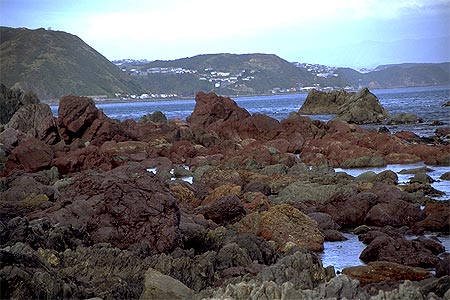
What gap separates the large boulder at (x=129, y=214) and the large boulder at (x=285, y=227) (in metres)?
2.47

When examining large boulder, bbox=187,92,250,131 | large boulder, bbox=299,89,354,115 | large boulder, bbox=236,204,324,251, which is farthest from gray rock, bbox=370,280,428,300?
large boulder, bbox=299,89,354,115

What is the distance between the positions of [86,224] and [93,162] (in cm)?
1536

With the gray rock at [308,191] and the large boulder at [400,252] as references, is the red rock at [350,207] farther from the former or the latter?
the large boulder at [400,252]

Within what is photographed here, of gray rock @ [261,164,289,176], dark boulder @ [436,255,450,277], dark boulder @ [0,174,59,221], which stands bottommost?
gray rock @ [261,164,289,176]

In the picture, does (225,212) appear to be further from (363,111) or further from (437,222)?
(363,111)

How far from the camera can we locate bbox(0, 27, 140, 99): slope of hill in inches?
5655

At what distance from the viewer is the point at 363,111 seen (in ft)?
214

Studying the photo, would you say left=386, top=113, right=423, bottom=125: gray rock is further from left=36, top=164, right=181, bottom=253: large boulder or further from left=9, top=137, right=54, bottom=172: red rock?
left=36, top=164, right=181, bottom=253: large boulder

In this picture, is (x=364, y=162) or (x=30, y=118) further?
(x=30, y=118)

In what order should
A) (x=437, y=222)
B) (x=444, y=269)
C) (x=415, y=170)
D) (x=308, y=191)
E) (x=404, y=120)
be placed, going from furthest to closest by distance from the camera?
(x=404, y=120)
(x=415, y=170)
(x=308, y=191)
(x=437, y=222)
(x=444, y=269)

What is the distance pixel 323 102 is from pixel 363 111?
17.8m

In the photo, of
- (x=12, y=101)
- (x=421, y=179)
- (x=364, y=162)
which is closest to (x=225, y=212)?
(x=421, y=179)

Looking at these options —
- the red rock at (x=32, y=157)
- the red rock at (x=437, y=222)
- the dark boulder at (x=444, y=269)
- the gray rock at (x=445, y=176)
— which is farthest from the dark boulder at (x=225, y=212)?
the red rock at (x=32, y=157)

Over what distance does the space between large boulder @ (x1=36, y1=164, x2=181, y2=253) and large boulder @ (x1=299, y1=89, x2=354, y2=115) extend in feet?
229
